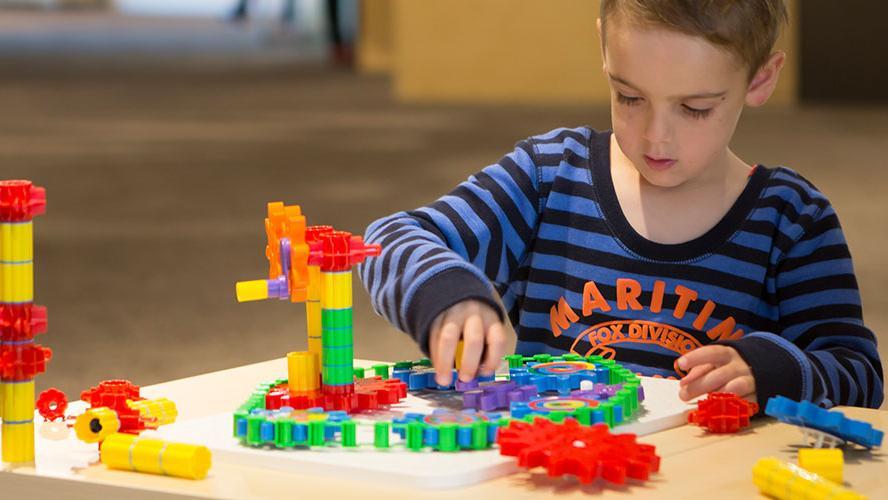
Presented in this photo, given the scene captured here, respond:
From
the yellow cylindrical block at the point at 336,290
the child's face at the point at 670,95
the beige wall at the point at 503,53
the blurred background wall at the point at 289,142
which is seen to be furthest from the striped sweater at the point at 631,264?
the beige wall at the point at 503,53

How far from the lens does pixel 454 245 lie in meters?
1.45

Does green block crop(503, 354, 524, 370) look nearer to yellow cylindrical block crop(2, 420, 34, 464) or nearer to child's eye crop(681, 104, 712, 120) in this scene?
child's eye crop(681, 104, 712, 120)

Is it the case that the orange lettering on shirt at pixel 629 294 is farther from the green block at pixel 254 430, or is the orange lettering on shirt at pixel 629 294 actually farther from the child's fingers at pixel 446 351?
the green block at pixel 254 430

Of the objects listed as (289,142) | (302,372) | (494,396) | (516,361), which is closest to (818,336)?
(516,361)

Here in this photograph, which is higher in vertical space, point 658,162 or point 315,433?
point 658,162

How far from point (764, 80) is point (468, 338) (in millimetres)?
510

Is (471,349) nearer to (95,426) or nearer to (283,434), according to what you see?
(283,434)

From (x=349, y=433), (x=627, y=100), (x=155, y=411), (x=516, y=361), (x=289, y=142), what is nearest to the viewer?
(x=349, y=433)

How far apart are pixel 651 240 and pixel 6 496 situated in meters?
0.71

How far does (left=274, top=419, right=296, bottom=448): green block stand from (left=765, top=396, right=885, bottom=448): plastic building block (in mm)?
315

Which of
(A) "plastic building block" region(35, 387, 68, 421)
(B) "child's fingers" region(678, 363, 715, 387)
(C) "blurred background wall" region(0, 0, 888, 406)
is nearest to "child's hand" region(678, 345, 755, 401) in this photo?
(B) "child's fingers" region(678, 363, 715, 387)

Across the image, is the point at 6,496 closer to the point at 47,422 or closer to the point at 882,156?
the point at 47,422

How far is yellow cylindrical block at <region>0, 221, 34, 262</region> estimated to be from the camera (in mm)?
957

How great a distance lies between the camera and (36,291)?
3924 millimetres
